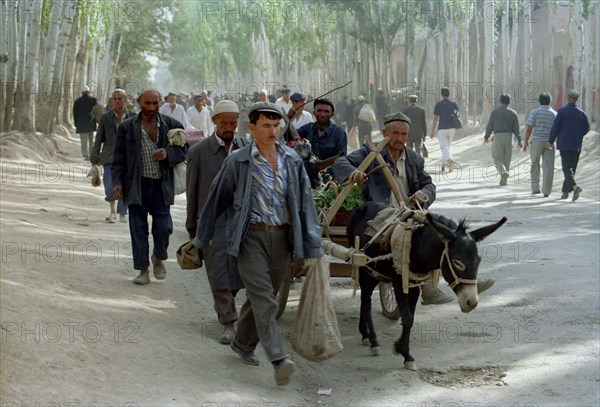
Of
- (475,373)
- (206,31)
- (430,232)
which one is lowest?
(475,373)

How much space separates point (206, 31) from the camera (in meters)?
87.6

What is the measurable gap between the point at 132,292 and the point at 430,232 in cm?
343

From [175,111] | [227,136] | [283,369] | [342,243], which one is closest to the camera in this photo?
[283,369]

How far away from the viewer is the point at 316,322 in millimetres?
6559

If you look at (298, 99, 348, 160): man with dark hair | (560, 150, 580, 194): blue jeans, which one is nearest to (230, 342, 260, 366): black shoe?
(298, 99, 348, 160): man with dark hair

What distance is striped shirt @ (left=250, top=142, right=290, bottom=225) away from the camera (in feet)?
21.6

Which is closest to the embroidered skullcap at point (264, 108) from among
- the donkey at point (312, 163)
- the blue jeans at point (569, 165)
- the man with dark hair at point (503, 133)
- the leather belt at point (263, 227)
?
the leather belt at point (263, 227)

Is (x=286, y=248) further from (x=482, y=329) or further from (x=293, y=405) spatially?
(x=482, y=329)

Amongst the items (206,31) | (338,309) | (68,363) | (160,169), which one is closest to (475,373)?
(338,309)

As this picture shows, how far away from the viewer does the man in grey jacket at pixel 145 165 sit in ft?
30.6

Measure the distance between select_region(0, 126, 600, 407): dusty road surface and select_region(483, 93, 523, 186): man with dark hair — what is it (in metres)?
7.31

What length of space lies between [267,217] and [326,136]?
3896 mm

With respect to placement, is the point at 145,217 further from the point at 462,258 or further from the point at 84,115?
the point at 84,115

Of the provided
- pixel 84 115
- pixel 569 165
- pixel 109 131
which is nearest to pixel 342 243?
pixel 109 131
